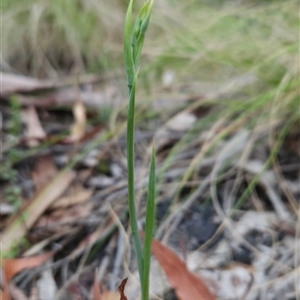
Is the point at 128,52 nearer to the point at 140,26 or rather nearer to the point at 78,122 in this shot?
the point at 140,26

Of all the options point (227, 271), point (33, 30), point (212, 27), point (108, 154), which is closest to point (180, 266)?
point (227, 271)

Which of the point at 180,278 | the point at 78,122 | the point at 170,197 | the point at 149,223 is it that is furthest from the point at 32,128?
the point at 149,223

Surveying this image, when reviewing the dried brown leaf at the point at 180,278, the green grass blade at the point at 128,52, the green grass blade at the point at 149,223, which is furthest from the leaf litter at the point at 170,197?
the green grass blade at the point at 128,52

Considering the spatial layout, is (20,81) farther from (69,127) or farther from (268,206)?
(268,206)

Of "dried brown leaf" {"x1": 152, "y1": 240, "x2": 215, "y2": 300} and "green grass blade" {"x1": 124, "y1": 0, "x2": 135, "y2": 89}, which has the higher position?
"green grass blade" {"x1": 124, "y1": 0, "x2": 135, "y2": 89}

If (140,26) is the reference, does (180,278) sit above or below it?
below

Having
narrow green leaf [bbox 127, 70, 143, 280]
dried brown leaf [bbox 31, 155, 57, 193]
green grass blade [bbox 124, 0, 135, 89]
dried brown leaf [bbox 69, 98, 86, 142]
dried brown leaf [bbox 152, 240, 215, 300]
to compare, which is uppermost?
dried brown leaf [bbox 69, 98, 86, 142]

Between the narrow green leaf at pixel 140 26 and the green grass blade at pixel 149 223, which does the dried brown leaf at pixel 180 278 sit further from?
the narrow green leaf at pixel 140 26

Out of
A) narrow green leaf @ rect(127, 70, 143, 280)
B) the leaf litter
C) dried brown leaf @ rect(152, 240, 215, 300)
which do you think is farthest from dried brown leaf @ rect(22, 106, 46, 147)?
narrow green leaf @ rect(127, 70, 143, 280)

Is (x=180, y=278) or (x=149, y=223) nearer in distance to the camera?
(x=149, y=223)

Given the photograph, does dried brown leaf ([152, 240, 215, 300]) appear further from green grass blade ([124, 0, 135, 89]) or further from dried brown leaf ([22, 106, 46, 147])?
dried brown leaf ([22, 106, 46, 147])
